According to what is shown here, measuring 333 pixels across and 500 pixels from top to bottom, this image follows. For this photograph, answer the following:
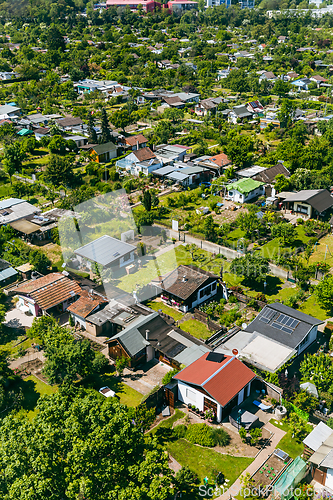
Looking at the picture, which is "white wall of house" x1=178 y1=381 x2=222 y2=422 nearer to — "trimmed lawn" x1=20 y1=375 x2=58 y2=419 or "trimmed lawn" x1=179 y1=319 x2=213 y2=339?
"trimmed lawn" x1=179 y1=319 x2=213 y2=339

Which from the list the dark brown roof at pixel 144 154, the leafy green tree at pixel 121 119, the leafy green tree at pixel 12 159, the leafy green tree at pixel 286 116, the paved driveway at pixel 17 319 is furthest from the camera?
the leafy green tree at pixel 286 116

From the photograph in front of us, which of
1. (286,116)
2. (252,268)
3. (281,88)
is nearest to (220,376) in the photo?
(252,268)

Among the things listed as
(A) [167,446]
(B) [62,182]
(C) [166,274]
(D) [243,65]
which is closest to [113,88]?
(D) [243,65]

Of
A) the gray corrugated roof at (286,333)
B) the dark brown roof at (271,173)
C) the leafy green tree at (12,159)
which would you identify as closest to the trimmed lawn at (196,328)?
the gray corrugated roof at (286,333)

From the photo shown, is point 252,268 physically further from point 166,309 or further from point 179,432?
point 179,432

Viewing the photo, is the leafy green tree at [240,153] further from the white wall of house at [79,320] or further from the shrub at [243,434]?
the shrub at [243,434]

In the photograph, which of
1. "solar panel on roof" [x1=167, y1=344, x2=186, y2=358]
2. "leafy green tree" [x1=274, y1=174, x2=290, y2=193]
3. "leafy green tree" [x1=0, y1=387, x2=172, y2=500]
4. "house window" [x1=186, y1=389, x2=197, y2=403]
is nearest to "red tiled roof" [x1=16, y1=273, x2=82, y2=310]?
"solar panel on roof" [x1=167, y1=344, x2=186, y2=358]
